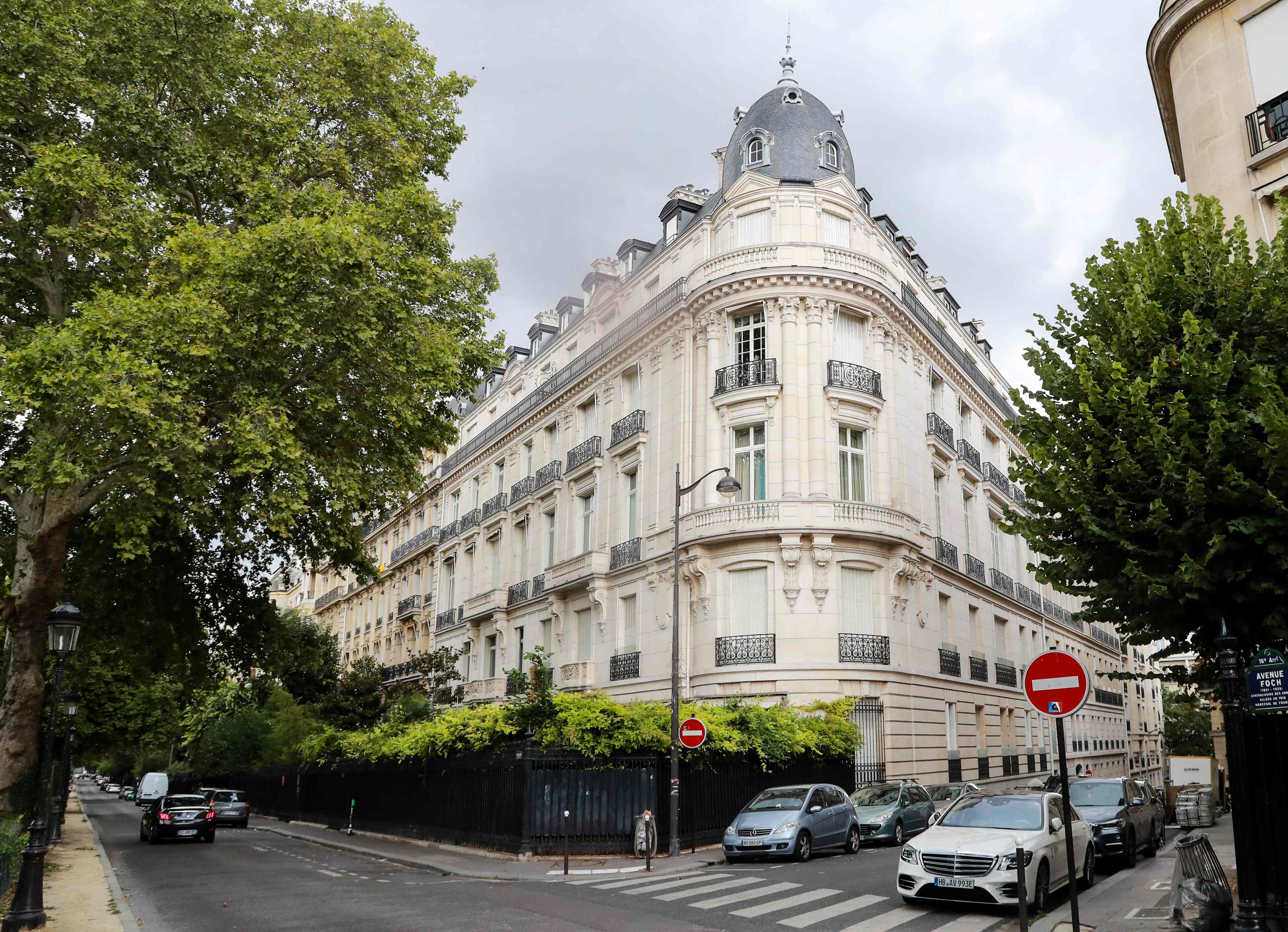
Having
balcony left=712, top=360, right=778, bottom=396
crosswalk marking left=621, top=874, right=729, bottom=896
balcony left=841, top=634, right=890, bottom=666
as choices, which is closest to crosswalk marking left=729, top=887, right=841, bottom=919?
crosswalk marking left=621, top=874, right=729, bottom=896

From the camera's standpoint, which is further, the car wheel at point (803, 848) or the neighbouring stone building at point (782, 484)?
the neighbouring stone building at point (782, 484)

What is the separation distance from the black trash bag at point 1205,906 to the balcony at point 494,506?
109 feet

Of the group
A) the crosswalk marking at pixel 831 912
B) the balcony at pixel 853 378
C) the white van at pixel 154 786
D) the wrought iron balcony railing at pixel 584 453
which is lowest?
the white van at pixel 154 786

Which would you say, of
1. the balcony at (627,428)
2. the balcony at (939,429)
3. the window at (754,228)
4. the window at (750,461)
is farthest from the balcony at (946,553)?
the window at (754,228)

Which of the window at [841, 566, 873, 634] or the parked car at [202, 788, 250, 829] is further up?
the window at [841, 566, 873, 634]

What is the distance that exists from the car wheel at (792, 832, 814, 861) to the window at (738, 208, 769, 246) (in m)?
17.5

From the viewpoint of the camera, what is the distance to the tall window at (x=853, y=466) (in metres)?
27.5

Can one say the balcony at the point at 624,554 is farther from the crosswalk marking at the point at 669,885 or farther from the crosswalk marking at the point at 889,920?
the crosswalk marking at the point at 889,920

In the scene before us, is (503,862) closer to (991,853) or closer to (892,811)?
(892,811)

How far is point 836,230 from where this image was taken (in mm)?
28875

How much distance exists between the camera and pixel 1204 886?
9.57m

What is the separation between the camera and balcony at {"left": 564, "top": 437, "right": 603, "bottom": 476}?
3369 cm

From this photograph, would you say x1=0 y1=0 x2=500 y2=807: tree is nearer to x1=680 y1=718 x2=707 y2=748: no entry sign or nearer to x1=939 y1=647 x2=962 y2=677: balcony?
x1=680 y1=718 x2=707 y2=748: no entry sign

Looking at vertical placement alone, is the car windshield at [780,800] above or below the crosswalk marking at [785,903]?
above
